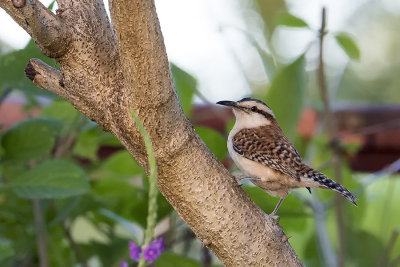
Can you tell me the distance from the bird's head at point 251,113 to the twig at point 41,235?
0.53 m

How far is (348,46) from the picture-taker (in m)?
1.41

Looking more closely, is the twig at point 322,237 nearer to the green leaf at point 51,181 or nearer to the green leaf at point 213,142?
the green leaf at point 213,142

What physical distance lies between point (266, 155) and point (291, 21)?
313 mm

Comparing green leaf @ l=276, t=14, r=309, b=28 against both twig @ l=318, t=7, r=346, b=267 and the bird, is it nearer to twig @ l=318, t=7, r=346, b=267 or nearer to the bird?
twig @ l=318, t=7, r=346, b=267

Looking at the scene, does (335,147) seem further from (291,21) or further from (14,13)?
(14,13)

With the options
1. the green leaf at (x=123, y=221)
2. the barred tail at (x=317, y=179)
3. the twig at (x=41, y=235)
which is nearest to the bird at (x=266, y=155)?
the barred tail at (x=317, y=179)

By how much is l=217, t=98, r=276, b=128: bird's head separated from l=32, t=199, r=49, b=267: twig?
529 millimetres

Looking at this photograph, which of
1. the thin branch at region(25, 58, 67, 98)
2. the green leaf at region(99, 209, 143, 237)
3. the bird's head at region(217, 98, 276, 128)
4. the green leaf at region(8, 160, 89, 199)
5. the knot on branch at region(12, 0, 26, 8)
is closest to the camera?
the knot on branch at region(12, 0, 26, 8)

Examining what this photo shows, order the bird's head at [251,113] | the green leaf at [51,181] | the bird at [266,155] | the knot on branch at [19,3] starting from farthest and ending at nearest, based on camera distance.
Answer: the bird's head at [251,113]
the bird at [266,155]
the green leaf at [51,181]
the knot on branch at [19,3]

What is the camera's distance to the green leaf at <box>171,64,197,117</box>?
4.62 ft

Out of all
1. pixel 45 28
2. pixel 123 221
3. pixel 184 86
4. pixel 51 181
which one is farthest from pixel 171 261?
pixel 45 28

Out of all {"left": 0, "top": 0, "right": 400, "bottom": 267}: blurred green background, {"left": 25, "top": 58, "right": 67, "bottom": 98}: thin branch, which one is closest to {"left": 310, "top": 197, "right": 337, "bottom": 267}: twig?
{"left": 0, "top": 0, "right": 400, "bottom": 267}: blurred green background

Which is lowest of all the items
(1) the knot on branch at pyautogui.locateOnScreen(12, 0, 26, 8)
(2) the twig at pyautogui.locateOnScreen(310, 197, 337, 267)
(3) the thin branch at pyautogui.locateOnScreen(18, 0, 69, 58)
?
(2) the twig at pyautogui.locateOnScreen(310, 197, 337, 267)

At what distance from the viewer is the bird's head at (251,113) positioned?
64.1 inches
